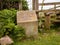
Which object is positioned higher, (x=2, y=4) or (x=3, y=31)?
(x=2, y=4)

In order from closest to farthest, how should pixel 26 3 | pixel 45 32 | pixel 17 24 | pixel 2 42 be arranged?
1. pixel 2 42
2. pixel 17 24
3. pixel 45 32
4. pixel 26 3

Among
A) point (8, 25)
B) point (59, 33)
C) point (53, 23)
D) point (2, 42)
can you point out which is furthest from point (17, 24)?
point (53, 23)

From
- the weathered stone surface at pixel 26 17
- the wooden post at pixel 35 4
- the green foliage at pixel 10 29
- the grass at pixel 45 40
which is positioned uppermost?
the wooden post at pixel 35 4

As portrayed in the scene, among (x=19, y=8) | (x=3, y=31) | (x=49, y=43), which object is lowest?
(x=49, y=43)

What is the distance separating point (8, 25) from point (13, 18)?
2.53 ft

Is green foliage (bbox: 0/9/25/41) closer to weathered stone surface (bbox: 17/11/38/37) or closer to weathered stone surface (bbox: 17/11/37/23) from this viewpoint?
weathered stone surface (bbox: 17/11/38/37)

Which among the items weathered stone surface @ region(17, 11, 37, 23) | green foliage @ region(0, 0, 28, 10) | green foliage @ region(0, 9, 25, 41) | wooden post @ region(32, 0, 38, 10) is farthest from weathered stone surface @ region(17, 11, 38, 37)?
wooden post @ region(32, 0, 38, 10)

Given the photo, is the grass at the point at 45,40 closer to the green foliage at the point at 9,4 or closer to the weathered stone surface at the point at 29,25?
the weathered stone surface at the point at 29,25

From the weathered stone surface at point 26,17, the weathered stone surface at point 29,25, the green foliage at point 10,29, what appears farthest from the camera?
the weathered stone surface at point 26,17

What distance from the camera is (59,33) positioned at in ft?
25.0

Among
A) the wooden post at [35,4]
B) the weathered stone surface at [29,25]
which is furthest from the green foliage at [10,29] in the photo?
the wooden post at [35,4]

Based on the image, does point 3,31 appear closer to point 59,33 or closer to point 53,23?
point 59,33

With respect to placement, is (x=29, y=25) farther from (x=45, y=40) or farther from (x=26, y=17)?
(x=45, y=40)

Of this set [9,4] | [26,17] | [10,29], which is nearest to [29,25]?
[26,17]
